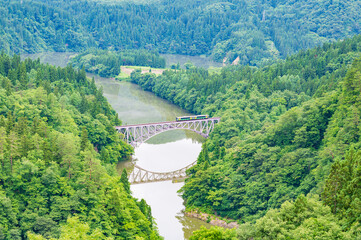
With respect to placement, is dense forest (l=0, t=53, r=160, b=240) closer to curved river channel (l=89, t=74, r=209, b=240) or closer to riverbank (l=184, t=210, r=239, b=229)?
curved river channel (l=89, t=74, r=209, b=240)

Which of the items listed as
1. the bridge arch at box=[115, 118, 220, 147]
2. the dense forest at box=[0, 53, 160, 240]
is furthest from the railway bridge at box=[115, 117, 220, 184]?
the dense forest at box=[0, 53, 160, 240]

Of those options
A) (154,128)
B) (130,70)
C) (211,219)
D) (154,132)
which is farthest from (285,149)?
(130,70)

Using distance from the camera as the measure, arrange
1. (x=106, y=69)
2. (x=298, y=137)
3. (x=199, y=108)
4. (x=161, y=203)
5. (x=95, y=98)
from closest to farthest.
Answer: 1. (x=298, y=137)
2. (x=161, y=203)
3. (x=95, y=98)
4. (x=199, y=108)
5. (x=106, y=69)

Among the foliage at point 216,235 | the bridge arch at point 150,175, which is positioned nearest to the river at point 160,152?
the bridge arch at point 150,175

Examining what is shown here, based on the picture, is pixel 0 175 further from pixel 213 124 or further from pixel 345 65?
pixel 345 65

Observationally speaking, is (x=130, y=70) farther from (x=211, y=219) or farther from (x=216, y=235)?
(x=216, y=235)

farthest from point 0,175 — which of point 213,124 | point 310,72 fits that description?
point 310,72
